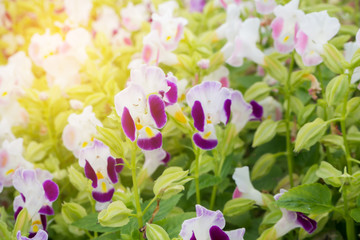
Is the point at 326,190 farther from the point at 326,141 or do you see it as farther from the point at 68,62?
the point at 68,62

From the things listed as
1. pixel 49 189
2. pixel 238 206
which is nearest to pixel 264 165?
pixel 238 206

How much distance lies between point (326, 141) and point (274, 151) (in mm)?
273

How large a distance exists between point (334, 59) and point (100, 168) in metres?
0.55

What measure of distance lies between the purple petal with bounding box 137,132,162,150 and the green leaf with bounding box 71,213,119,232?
214 millimetres

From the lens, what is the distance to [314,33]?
109cm

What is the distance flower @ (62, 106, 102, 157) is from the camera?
1159 mm

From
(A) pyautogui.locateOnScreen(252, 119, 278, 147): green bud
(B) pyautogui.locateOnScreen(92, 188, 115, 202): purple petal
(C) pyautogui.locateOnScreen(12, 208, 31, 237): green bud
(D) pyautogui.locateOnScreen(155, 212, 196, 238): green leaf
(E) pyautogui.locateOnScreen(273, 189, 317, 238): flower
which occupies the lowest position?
(E) pyautogui.locateOnScreen(273, 189, 317, 238): flower

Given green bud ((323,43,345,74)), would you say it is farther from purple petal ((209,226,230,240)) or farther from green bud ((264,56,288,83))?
purple petal ((209,226,230,240))

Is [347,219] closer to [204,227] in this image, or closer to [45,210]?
[204,227]

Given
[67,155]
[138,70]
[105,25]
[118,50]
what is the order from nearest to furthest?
[138,70]
[67,155]
[118,50]
[105,25]

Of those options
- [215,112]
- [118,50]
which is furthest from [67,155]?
[215,112]

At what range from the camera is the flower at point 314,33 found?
107 cm

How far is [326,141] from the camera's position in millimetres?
1136

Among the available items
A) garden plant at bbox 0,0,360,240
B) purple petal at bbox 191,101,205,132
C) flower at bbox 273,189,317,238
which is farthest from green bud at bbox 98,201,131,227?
flower at bbox 273,189,317,238
